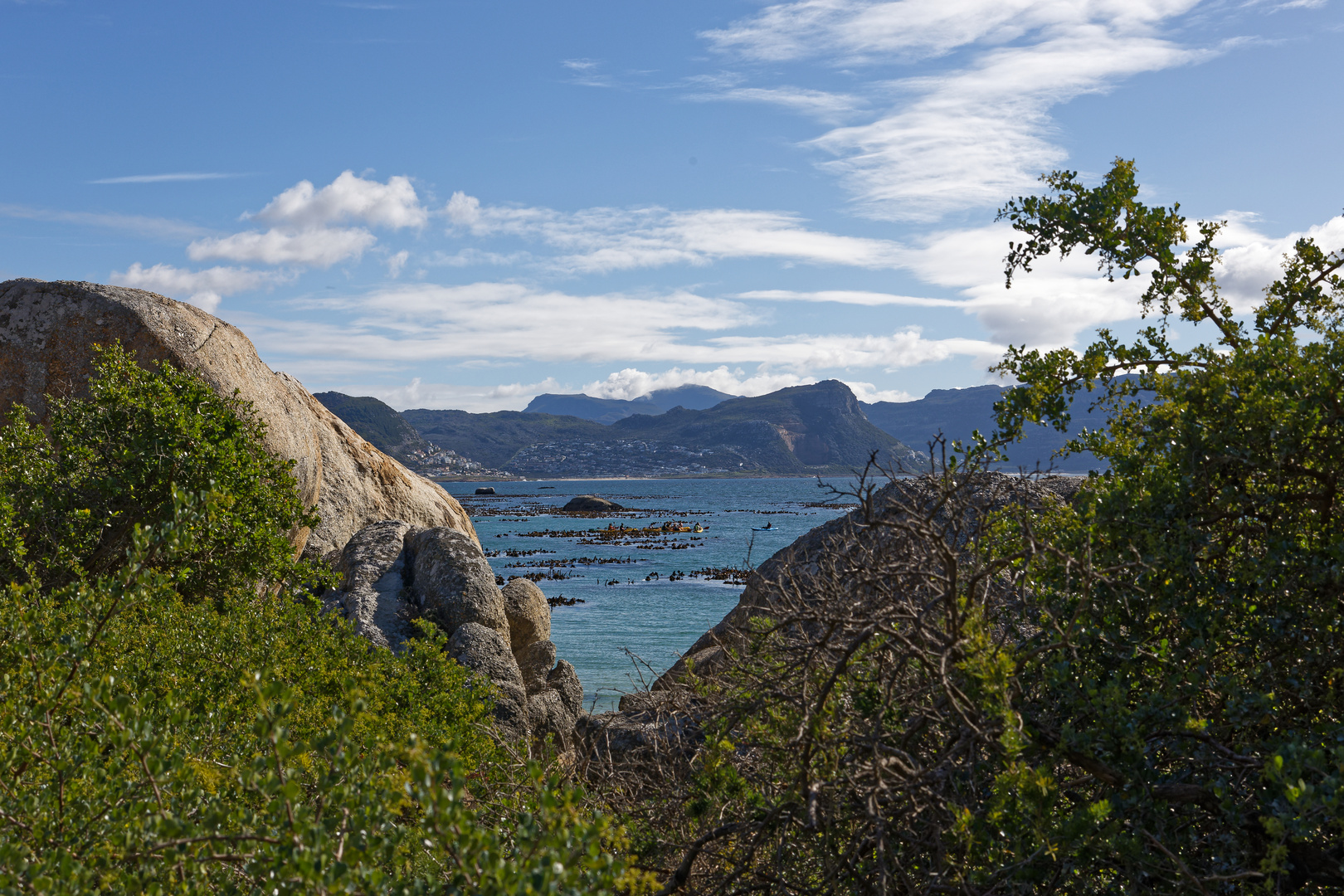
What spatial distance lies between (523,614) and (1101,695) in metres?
13.8

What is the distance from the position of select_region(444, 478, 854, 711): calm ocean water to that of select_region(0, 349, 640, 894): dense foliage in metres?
1.72

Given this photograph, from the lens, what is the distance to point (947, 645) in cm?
311

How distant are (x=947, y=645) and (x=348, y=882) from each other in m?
2.09

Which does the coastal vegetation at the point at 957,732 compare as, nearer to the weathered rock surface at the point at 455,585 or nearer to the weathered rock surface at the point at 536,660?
the weathered rock surface at the point at 455,585

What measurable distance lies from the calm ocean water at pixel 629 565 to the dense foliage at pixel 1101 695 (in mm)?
850

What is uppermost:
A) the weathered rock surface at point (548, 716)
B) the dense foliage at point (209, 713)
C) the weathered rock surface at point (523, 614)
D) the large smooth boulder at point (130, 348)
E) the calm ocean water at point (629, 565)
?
the large smooth boulder at point (130, 348)

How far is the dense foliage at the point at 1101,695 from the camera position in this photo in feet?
9.98

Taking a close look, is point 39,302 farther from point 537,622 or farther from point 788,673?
point 788,673

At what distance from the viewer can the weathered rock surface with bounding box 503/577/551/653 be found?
1603cm

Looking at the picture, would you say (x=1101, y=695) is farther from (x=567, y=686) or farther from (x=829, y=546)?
(x=567, y=686)

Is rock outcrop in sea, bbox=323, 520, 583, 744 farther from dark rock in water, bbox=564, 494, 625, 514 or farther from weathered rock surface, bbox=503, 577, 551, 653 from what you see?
dark rock in water, bbox=564, 494, 625, 514

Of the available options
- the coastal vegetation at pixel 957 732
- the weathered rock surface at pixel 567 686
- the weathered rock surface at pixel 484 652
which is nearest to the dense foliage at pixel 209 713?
the coastal vegetation at pixel 957 732

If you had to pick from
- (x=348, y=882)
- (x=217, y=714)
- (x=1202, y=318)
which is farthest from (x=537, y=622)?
(x=348, y=882)

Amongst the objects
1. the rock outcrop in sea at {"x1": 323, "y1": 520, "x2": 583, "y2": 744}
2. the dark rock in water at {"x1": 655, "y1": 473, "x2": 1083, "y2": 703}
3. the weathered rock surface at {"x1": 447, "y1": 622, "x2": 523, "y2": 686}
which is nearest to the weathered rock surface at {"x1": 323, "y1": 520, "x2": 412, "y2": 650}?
the rock outcrop in sea at {"x1": 323, "y1": 520, "x2": 583, "y2": 744}
